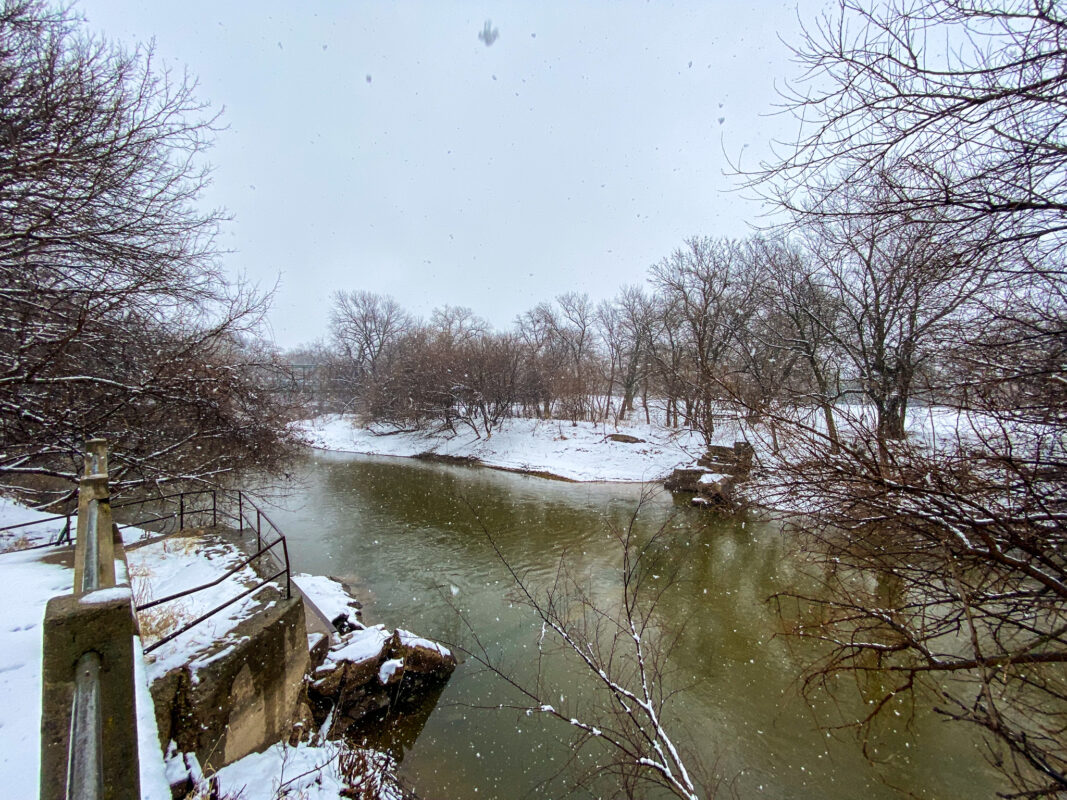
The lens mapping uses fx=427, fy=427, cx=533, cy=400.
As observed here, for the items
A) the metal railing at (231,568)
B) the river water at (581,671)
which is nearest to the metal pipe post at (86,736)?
the metal railing at (231,568)

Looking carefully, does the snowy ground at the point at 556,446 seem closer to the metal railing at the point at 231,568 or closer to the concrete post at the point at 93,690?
the metal railing at the point at 231,568

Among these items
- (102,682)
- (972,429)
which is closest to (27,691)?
(102,682)

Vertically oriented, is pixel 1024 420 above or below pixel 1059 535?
above

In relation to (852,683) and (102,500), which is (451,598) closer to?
(852,683)

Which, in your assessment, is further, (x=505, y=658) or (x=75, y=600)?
(x=505, y=658)

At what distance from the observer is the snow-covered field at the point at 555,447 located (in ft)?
73.3

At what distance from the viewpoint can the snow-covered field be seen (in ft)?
73.3

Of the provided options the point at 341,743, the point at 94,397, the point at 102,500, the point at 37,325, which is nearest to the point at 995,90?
the point at 102,500

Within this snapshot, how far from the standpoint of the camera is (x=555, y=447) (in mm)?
26391

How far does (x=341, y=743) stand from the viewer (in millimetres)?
4496

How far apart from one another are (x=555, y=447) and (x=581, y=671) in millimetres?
19816

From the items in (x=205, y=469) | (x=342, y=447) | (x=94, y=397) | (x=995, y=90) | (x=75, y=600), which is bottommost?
(x=342, y=447)

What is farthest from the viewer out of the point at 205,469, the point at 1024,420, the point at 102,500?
the point at 205,469

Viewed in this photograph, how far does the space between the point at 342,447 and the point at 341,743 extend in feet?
103
